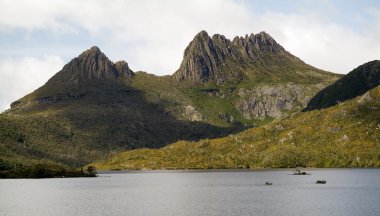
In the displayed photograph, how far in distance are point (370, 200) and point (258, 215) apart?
1806 inches

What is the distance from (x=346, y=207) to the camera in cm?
13938

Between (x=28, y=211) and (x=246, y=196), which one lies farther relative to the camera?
(x=246, y=196)

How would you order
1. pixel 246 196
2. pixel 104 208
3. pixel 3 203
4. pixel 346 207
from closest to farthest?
pixel 346 207 → pixel 104 208 → pixel 3 203 → pixel 246 196

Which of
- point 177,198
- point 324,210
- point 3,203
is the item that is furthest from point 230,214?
point 3,203

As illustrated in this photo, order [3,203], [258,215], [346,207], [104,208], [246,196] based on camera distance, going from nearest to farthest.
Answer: [258,215] → [346,207] → [104,208] → [3,203] → [246,196]

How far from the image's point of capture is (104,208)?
15288 cm

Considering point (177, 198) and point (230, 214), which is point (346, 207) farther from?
point (177, 198)

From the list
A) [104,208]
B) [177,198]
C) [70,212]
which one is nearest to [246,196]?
[177,198]

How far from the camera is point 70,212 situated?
143500 mm

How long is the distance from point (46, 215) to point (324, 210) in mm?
70558

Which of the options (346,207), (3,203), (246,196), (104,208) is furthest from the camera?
(246,196)

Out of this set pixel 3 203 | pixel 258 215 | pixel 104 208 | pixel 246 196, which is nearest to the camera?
pixel 258 215

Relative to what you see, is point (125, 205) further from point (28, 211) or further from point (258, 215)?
point (258, 215)

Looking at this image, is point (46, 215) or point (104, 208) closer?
point (46, 215)
